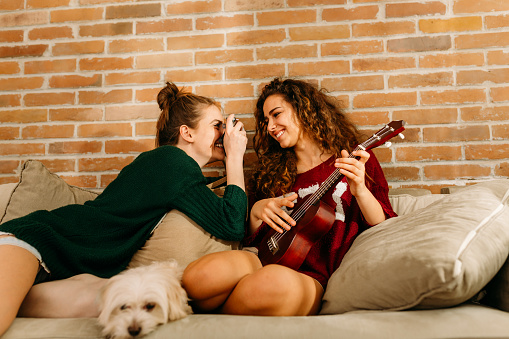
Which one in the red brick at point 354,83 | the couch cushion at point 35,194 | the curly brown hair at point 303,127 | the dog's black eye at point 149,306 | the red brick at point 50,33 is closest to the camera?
the dog's black eye at point 149,306

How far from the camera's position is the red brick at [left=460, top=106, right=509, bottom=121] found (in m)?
1.89

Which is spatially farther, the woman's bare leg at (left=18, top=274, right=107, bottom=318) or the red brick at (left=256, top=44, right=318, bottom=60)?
the red brick at (left=256, top=44, right=318, bottom=60)

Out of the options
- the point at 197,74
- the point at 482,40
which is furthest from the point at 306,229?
the point at 482,40

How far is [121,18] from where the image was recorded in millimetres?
2154

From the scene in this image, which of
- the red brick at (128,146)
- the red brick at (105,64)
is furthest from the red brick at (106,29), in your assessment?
the red brick at (128,146)

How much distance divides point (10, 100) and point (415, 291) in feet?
8.42

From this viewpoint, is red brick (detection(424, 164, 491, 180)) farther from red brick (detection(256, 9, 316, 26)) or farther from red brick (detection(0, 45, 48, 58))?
red brick (detection(0, 45, 48, 58))

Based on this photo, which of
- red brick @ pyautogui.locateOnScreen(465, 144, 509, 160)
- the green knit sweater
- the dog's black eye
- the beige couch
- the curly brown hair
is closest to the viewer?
the beige couch

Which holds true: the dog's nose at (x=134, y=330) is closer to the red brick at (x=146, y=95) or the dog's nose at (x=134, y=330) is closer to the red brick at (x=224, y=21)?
the red brick at (x=146, y=95)

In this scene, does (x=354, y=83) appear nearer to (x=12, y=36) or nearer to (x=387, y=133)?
(x=387, y=133)

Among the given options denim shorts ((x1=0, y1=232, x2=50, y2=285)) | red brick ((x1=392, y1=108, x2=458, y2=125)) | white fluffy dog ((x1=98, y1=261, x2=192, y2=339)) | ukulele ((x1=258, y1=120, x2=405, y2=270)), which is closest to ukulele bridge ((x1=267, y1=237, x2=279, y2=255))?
ukulele ((x1=258, y1=120, x2=405, y2=270))

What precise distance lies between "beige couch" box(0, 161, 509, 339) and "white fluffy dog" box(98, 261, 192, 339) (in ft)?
0.12

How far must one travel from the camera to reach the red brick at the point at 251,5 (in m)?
2.05

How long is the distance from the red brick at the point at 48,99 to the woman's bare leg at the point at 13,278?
4.30ft
